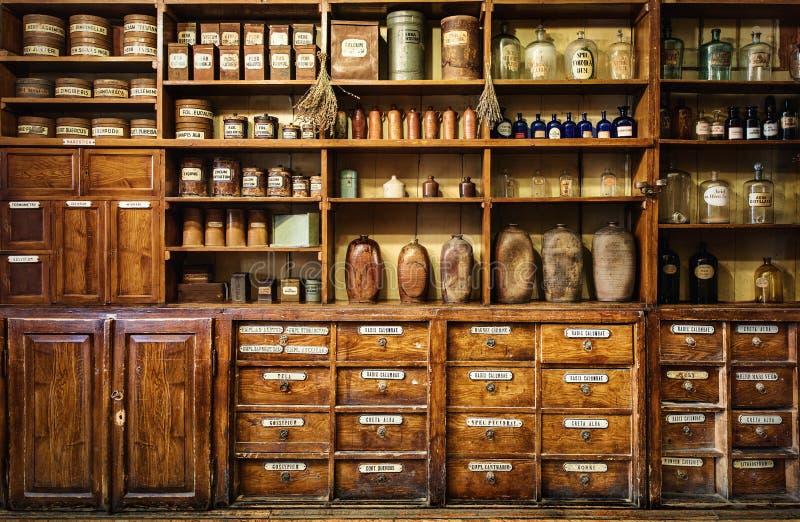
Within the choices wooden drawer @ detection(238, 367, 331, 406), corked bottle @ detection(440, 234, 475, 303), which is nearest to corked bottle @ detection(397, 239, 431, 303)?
corked bottle @ detection(440, 234, 475, 303)

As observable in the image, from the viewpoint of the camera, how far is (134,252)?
2.62 m

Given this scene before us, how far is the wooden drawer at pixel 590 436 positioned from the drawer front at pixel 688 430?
0.20 meters

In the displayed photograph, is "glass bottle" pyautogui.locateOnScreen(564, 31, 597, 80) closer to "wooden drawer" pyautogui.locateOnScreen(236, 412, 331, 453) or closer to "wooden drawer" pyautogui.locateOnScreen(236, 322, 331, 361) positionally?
"wooden drawer" pyautogui.locateOnScreen(236, 322, 331, 361)

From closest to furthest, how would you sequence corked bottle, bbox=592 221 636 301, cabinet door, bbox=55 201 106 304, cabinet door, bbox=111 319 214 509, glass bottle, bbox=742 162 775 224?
cabinet door, bbox=111 319 214 509, cabinet door, bbox=55 201 106 304, corked bottle, bbox=592 221 636 301, glass bottle, bbox=742 162 775 224

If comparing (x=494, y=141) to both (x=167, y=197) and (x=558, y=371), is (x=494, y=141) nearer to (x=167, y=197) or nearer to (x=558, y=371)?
(x=558, y=371)

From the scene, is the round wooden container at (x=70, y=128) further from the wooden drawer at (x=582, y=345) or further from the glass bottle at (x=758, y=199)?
the glass bottle at (x=758, y=199)

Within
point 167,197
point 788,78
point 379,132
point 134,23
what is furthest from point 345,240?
point 788,78

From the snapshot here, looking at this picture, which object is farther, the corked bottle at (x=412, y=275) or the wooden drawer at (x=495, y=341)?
the corked bottle at (x=412, y=275)

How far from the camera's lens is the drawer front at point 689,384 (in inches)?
99.7

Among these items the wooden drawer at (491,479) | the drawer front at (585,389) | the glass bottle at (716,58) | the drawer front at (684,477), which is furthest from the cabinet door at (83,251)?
the glass bottle at (716,58)

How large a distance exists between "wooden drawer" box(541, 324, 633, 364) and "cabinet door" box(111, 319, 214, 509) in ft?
5.27

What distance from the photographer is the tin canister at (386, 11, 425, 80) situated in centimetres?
274

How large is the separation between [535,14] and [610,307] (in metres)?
1.63

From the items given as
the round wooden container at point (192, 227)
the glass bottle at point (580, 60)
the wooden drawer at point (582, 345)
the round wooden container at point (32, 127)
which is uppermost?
the glass bottle at point (580, 60)
